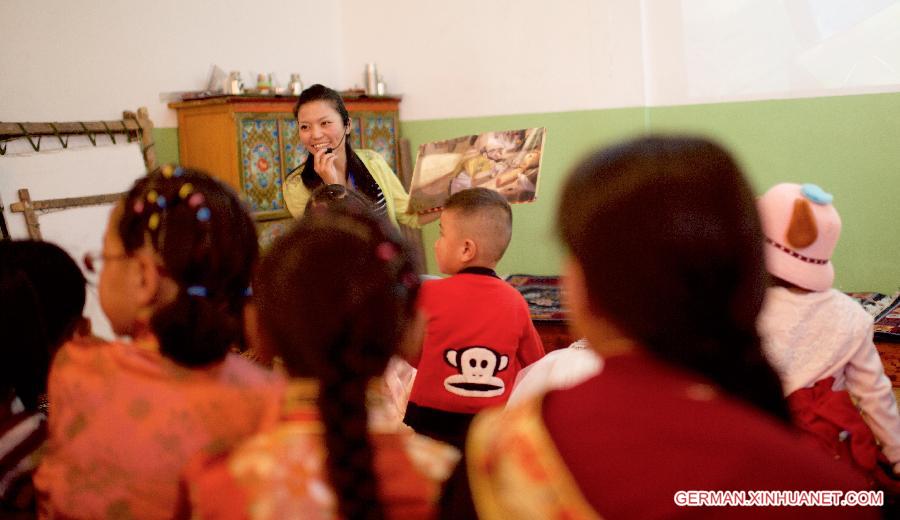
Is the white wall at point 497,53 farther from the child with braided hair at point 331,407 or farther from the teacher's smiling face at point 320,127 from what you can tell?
the child with braided hair at point 331,407

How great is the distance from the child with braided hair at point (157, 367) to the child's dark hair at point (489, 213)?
97 cm

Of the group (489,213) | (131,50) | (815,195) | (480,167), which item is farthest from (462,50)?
(815,195)

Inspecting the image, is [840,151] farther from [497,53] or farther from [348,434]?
[348,434]

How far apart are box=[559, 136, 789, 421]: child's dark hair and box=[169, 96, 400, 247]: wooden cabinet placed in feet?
12.2

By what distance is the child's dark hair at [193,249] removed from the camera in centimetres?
122

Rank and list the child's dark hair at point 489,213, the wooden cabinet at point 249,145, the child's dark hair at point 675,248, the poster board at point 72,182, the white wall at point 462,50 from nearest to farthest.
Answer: the child's dark hair at point 675,248 < the child's dark hair at point 489,213 < the poster board at point 72,182 < the white wall at point 462,50 < the wooden cabinet at point 249,145

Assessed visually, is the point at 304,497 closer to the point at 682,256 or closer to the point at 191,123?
the point at 682,256

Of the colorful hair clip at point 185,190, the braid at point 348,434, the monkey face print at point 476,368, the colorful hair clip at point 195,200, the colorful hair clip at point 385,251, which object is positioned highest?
the colorful hair clip at point 185,190

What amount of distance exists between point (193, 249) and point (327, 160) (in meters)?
1.78

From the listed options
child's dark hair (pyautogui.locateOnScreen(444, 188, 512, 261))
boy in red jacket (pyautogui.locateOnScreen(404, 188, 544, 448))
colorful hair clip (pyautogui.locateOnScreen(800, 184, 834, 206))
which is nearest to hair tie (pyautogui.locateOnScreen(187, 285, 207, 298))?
boy in red jacket (pyautogui.locateOnScreen(404, 188, 544, 448))

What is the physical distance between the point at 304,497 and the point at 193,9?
4.33 meters

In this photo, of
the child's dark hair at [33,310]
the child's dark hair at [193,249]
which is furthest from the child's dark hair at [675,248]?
the child's dark hair at [33,310]

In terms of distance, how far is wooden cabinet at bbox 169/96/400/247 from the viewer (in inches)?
177

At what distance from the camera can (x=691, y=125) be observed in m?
4.72
